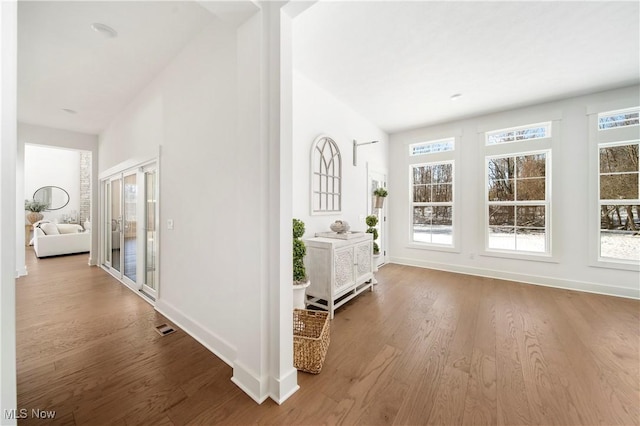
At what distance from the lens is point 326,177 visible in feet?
11.5

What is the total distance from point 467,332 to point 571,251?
284cm

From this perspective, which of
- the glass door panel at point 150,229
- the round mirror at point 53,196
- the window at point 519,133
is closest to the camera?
the glass door panel at point 150,229

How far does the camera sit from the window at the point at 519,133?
4.00 m

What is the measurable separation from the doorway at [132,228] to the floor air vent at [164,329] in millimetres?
575

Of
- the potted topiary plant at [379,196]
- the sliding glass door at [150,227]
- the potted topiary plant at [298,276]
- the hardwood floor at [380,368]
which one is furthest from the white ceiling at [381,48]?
the hardwood floor at [380,368]

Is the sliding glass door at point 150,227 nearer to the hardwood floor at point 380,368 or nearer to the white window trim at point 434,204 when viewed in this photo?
the hardwood floor at point 380,368

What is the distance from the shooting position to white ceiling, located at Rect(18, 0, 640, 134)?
206 cm

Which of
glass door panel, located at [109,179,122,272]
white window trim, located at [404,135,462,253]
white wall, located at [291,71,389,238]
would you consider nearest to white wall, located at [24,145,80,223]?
glass door panel, located at [109,179,122,272]

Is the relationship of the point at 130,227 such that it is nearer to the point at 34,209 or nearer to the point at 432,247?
the point at 432,247

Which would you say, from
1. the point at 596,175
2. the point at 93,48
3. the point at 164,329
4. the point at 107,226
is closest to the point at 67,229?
the point at 107,226

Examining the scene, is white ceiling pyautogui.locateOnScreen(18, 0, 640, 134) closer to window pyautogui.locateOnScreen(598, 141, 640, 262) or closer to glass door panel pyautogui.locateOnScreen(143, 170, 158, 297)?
window pyautogui.locateOnScreen(598, 141, 640, 262)

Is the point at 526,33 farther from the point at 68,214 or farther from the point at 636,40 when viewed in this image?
the point at 68,214

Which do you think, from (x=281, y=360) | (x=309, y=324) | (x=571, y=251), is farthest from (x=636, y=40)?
(x=281, y=360)

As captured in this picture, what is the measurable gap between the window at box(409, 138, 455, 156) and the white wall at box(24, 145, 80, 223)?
10710 millimetres
